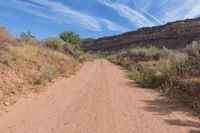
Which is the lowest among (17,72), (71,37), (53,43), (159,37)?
(17,72)

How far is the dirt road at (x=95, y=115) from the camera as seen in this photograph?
7645 millimetres

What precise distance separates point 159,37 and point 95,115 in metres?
94.3

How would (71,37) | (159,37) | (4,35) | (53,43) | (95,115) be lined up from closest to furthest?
1. (95,115)
2. (4,35)
3. (53,43)
4. (71,37)
5. (159,37)

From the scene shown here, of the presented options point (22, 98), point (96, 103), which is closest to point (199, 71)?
point (96, 103)

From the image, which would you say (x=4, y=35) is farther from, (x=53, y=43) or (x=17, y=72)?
(x=53, y=43)

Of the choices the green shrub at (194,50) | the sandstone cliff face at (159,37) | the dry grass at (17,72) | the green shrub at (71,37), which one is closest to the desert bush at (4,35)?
the dry grass at (17,72)

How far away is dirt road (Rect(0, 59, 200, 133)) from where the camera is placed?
7.64 meters

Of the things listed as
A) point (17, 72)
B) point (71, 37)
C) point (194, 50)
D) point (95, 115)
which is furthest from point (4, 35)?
point (71, 37)

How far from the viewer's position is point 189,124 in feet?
27.3

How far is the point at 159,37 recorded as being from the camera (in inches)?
3954

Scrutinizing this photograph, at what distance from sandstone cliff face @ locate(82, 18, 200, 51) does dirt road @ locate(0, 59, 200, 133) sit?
7090 centimetres

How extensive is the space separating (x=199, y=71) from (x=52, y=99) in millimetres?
7015

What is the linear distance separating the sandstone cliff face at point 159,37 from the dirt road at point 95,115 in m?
70.9

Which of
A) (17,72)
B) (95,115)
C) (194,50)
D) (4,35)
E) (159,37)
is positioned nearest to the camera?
(95,115)
